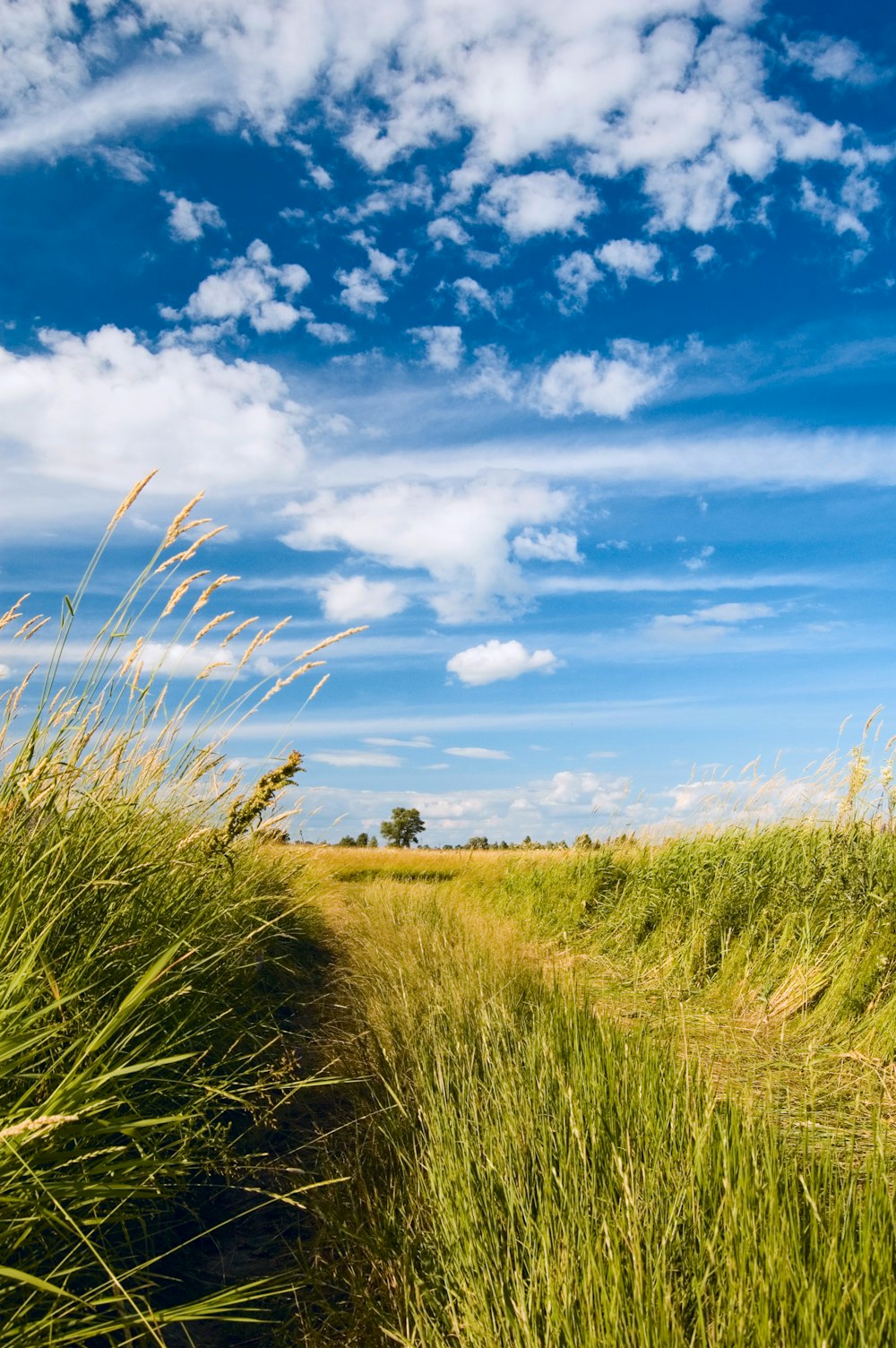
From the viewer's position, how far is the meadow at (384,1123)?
150 centimetres

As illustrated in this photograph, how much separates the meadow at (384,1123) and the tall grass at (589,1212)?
0.01 m

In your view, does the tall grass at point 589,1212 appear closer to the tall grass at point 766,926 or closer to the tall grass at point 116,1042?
the tall grass at point 116,1042

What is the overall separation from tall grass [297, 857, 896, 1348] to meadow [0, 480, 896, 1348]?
0.01 metres

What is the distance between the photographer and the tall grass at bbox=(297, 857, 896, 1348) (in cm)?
139

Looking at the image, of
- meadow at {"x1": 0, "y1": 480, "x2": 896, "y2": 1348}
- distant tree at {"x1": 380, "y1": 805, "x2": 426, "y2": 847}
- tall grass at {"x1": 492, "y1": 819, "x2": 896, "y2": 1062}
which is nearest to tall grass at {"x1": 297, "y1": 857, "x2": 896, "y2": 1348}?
meadow at {"x1": 0, "y1": 480, "x2": 896, "y2": 1348}

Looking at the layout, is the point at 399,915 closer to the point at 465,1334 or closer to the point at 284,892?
the point at 284,892

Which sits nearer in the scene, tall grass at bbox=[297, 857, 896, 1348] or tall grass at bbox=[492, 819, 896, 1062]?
tall grass at bbox=[297, 857, 896, 1348]

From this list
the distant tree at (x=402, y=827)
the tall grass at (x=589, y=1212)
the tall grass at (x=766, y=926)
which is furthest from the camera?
the distant tree at (x=402, y=827)

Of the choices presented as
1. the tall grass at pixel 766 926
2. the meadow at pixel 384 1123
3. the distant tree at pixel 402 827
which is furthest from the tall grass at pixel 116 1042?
the distant tree at pixel 402 827

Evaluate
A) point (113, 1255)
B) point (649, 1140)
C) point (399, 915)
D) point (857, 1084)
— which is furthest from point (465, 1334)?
point (399, 915)

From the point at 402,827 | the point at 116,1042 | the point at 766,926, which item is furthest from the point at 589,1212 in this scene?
the point at 402,827

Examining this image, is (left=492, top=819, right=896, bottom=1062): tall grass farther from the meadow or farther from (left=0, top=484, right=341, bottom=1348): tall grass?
(left=0, top=484, right=341, bottom=1348): tall grass

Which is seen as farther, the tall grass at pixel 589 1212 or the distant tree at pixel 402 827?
the distant tree at pixel 402 827

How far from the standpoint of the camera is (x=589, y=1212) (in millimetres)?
1779
